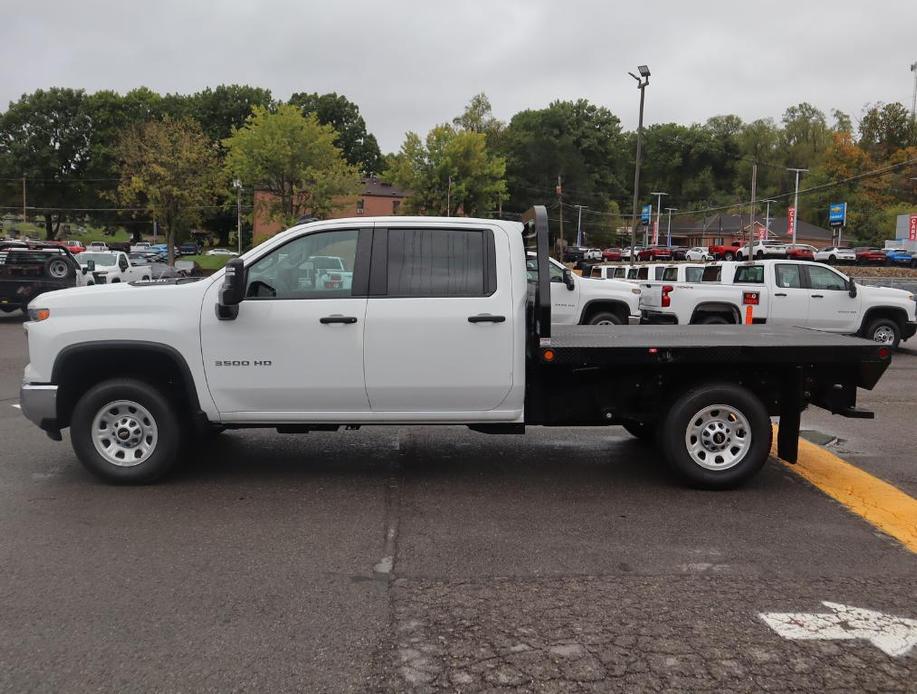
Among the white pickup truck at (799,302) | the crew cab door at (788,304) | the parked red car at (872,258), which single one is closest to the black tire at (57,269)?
the white pickup truck at (799,302)

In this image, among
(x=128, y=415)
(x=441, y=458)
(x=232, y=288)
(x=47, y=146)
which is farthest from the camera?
(x=47, y=146)

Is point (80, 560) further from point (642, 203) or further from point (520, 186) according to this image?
point (642, 203)

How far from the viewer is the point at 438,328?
19.4ft

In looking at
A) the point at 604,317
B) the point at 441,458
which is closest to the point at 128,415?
the point at 441,458

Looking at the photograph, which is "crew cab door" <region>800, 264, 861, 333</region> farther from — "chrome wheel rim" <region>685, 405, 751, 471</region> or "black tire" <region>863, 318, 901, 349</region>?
"chrome wheel rim" <region>685, 405, 751, 471</region>

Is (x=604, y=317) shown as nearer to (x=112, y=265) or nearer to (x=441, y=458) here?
(x=441, y=458)

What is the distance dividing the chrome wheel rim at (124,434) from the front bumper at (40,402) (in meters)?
0.32

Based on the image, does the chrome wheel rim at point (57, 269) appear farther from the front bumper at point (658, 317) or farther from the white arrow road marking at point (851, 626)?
the white arrow road marking at point (851, 626)

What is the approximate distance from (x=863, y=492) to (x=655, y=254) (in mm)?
63067

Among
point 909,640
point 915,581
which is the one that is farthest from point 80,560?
point 915,581

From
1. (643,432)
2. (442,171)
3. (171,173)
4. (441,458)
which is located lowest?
(441,458)

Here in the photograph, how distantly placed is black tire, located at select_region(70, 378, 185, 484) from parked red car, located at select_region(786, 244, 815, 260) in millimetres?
54941

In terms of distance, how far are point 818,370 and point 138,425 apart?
515 centimetres

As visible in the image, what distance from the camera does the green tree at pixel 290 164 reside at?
4766 cm
